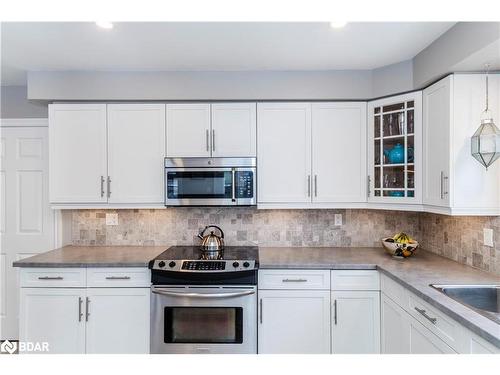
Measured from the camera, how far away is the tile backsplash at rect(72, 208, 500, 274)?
2982 millimetres

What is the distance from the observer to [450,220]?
248cm

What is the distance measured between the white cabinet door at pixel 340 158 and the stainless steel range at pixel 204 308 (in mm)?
906

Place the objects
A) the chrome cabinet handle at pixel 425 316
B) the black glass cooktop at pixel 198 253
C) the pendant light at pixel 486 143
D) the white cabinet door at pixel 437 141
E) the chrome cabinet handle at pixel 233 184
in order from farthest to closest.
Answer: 1. the chrome cabinet handle at pixel 233 184
2. the black glass cooktop at pixel 198 253
3. the white cabinet door at pixel 437 141
4. the pendant light at pixel 486 143
5. the chrome cabinet handle at pixel 425 316

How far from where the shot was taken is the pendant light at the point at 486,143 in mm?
1858

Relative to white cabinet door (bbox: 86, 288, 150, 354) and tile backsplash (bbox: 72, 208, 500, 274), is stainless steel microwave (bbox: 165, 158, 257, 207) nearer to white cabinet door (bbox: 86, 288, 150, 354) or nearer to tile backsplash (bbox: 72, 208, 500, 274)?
tile backsplash (bbox: 72, 208, 500, 274)

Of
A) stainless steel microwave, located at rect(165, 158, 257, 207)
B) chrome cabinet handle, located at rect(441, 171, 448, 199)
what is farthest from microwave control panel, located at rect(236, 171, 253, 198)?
chrome cabinet handle, located at rect(441, 171, 448, 199)

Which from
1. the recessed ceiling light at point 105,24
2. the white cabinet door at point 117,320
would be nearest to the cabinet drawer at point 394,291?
the white cabinet door at point 117,320

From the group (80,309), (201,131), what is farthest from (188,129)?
(80,309)

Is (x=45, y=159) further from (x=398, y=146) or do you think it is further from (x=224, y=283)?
(x=398, y=146)

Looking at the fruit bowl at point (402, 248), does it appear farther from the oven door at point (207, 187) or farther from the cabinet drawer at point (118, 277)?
the cabinet drawer at point (118, 277)

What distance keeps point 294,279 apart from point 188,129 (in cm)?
148

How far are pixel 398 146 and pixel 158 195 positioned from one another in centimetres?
199

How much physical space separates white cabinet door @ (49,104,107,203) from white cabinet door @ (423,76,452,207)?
2541 millimetres

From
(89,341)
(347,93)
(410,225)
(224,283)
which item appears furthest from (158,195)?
(410,225)
